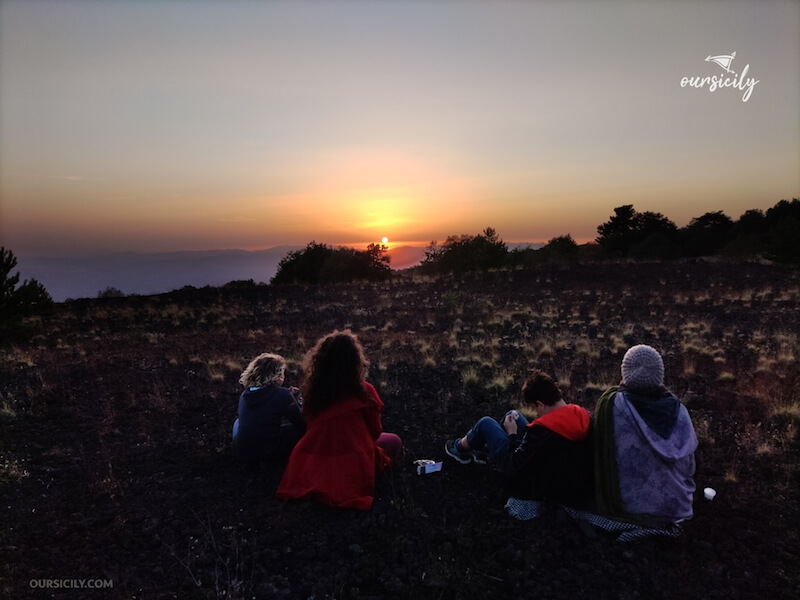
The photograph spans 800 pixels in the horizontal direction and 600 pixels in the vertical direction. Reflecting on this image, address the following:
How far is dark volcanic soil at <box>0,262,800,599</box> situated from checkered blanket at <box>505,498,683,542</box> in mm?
81

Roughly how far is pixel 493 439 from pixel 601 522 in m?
1.03

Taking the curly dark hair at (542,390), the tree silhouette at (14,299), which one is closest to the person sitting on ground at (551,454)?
the curly dark hair at (542,390)

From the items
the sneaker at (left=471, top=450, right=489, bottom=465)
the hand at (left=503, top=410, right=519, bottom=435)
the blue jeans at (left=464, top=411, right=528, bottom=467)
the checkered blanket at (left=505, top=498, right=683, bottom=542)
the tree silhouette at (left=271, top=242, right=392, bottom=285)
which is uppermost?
the tree silhouette at (left=271, top=242, right=392, bottom=285)

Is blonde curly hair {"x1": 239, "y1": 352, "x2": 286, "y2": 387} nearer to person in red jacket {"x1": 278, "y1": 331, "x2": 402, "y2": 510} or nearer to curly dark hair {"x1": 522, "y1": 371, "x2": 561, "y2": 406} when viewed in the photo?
person in red jacket {"x1": 278, "y1": 331, "x2": 402, "y2": 510}

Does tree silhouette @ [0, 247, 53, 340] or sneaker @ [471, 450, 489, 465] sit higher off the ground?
tree silhouette @ [0, 247, 53, 340]

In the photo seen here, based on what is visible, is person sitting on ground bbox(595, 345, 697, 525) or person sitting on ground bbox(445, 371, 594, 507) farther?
person sitting on ground bbox(445, 371, 594, 507)

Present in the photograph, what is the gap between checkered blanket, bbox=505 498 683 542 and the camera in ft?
11.6

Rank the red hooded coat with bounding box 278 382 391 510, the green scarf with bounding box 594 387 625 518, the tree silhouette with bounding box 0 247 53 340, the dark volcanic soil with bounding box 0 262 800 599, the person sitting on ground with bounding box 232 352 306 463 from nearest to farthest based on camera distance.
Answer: the dark volcanic soil with bounding box 0 262 800 599, the green scarf with bounding box 594 387 625 518, the red hooded coat with bounding box 278 382 391 510, the person sitting on ground with bounding box 232 352 306 463, the tree silhouette with bounding box 0 247 53 340

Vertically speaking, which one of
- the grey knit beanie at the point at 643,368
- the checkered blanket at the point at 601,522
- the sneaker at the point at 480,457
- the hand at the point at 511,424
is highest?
the grey knit beanie at the point at 643,368

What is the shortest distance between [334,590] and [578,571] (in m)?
1.58

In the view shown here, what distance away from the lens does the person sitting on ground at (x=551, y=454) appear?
3629 mm

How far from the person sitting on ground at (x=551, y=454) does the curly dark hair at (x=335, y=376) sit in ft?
4.29

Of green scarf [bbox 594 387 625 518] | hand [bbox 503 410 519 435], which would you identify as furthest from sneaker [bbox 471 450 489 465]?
green scarf [bbox 594 387 625 518]

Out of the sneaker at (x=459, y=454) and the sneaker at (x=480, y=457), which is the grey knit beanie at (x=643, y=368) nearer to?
the sneaker at (x=480, y=457)
